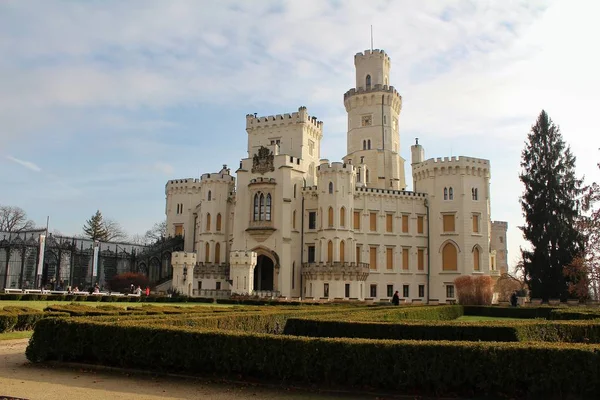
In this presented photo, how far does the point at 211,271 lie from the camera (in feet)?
187

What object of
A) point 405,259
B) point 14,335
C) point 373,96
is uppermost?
point 373,96

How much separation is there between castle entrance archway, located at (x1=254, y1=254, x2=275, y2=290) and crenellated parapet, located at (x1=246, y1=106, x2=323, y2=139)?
47.3 ft

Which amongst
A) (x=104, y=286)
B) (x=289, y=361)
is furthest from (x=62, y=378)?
(x=104, y=286)

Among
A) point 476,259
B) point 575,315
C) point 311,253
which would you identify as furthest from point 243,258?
point 575,315

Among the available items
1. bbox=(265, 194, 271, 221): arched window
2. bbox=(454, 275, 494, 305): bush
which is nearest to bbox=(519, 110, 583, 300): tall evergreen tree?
bbox=(454, 275, 494, 305): bush

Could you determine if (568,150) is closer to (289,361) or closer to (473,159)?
(473,159)

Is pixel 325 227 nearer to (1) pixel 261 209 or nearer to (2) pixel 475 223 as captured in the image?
(1) pixel 261 209

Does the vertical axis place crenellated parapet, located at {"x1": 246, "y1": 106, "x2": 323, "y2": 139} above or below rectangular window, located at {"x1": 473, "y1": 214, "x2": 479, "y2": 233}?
above

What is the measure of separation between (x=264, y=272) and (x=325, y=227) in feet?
29.8

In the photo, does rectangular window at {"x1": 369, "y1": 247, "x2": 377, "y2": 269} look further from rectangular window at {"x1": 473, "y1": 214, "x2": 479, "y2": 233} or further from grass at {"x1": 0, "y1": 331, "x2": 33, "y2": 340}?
grass at {"x1": 0, "y1": 331, "x2": 33, "y2": 340}

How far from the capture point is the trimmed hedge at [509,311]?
121 feet

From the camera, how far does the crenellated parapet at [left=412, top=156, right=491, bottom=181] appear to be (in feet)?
190

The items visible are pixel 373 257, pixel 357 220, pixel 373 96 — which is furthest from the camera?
pixel 373 96

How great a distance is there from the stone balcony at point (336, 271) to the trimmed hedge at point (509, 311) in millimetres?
12621
